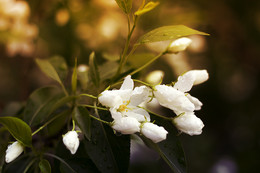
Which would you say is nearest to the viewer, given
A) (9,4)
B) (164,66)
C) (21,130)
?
(21,130)

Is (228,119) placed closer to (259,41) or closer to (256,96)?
(256,96)

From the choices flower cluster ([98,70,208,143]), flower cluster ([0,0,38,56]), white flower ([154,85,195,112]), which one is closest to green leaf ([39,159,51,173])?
flower cluster ([98,70,208,143])

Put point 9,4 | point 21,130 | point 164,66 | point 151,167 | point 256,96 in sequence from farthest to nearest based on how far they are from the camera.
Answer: point 256,96, point 151,167, point 164,66, point 9,4, point 21,130

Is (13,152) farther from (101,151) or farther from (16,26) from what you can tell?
(16,26)

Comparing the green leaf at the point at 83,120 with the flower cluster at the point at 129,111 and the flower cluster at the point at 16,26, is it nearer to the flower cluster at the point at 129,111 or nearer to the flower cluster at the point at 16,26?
the flower cluster at the point at 129,111

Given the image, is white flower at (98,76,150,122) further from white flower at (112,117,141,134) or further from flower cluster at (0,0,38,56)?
flower cluster at (0,0,38,56)

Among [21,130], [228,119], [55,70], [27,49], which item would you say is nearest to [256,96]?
[228,119]
